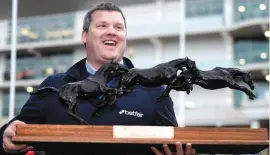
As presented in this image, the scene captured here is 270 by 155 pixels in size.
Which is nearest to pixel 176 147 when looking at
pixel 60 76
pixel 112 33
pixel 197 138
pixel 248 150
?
pixel 197 138

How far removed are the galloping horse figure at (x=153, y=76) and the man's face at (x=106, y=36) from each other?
16cm

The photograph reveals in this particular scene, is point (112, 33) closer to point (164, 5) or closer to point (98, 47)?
point (98, 47)

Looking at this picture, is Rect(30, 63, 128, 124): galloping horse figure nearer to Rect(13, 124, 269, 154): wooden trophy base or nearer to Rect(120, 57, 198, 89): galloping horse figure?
Rect(120, 57, 198, 89): galloping horse figure

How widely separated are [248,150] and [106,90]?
0.58 metres

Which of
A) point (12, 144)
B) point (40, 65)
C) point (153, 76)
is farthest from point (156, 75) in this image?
point (40, 65)

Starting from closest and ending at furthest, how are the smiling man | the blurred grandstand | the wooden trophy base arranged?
the wooden trophy base, the smiling man, the blurred grandstand

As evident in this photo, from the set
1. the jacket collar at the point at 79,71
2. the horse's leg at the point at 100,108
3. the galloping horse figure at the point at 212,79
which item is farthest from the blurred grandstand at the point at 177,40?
the horse's leg at the point at 100,108

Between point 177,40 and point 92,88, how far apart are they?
2624cm

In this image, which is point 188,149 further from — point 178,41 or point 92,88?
point 178,41

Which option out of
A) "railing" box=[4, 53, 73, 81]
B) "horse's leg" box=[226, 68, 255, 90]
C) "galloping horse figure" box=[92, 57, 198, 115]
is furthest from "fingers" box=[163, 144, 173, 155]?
"railing" box=[4, 53, 73, 81]

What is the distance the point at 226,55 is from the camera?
1080 inches

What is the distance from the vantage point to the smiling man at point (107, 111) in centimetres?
238

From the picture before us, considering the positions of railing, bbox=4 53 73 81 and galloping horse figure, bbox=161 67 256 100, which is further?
railing, bbox=4 53 73 81

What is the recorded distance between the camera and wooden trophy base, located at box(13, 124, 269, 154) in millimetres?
2061
